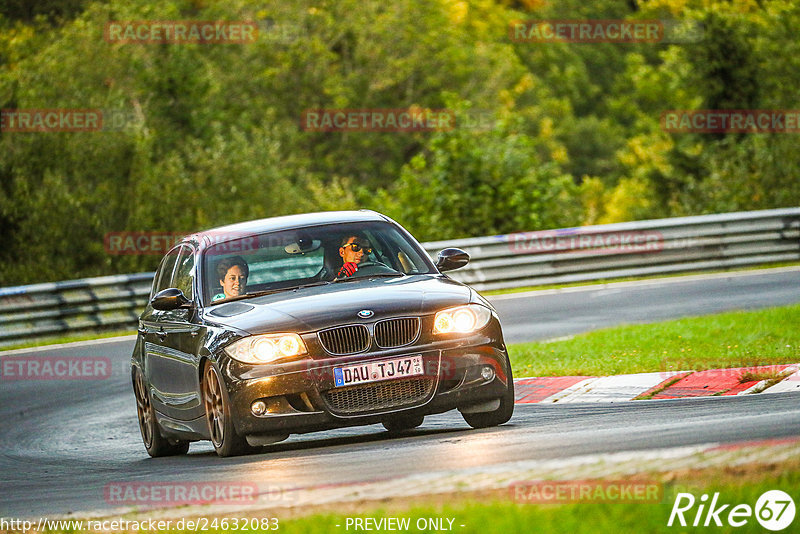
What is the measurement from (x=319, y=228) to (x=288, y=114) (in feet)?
158

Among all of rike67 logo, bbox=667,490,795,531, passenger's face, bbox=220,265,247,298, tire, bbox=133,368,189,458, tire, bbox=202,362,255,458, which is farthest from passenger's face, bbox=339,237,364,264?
rike67 logo, bbox=667,490,795,531

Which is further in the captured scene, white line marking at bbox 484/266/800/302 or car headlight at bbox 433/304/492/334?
white line marking at bbox 484/266/800/302

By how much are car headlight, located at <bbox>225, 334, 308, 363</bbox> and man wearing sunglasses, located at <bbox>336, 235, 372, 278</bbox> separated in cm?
120

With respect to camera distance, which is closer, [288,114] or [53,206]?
[53,206]

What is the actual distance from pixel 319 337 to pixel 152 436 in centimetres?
266

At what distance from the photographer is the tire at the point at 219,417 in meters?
9.16

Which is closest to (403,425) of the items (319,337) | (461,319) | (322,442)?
(322,442)

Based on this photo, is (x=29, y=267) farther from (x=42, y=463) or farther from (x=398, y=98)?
(x=398, y=98)

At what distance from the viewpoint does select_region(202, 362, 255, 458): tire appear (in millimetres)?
9156

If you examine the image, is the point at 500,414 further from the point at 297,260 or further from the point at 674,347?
the point at 674,347

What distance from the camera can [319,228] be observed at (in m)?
10.4

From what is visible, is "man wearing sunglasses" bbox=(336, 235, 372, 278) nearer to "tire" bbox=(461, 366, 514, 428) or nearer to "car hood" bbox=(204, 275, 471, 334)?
"car hood" bbox=(204, 275, 471, 334)

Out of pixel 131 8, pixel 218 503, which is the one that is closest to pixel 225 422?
pixel 218 503

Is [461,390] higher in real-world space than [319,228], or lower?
lower
